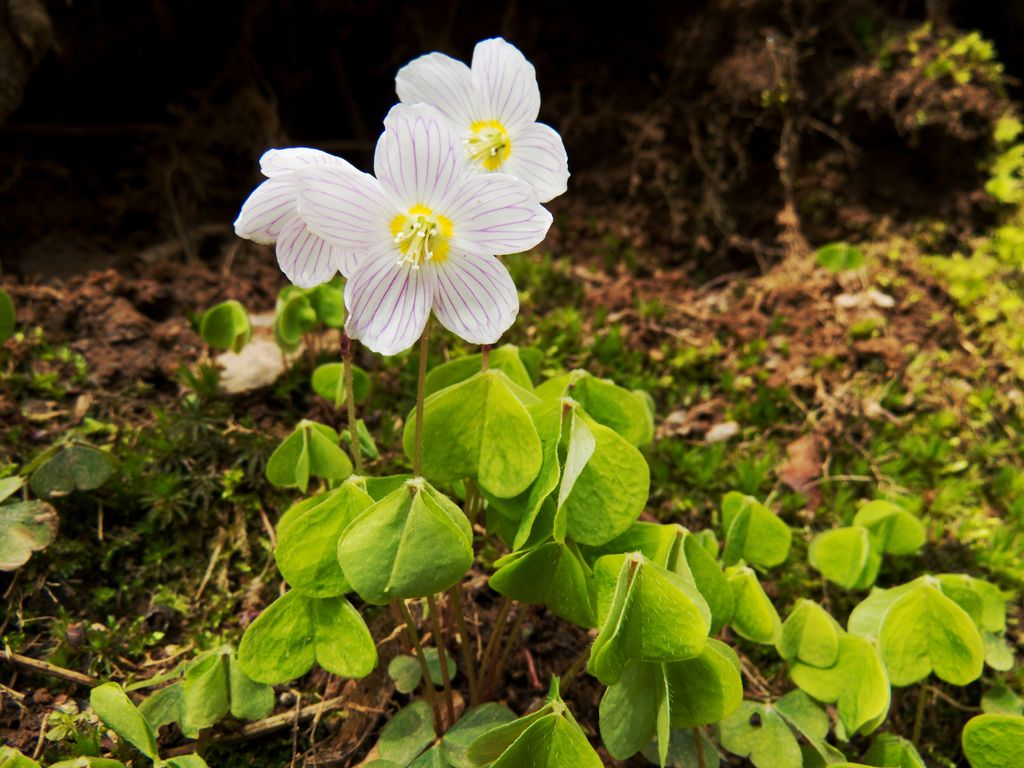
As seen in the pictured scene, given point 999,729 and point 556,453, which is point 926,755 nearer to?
point 999,729

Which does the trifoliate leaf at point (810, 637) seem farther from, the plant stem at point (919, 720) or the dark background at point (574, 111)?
the dark background at point (574, 111)

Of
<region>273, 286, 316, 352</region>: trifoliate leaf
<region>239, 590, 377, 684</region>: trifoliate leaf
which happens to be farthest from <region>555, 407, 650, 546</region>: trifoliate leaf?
<region>273, 286, 316, 352</region>: trifoliate leaf

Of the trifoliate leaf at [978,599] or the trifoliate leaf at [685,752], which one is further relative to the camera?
the trifoliate leaf at [978,599]

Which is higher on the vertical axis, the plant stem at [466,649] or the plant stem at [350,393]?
the plant stem at [350,393]

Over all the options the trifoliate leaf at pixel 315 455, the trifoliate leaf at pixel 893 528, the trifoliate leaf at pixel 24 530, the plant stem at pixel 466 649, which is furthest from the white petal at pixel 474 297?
the trifoliate leaf at pixel 893 528

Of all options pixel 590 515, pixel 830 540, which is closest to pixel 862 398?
pixel 830 540

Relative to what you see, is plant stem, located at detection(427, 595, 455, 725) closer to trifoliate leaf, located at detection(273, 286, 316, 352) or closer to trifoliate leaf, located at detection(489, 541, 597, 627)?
trifoliate leaf, located at detection(489, 541, 597, 627)

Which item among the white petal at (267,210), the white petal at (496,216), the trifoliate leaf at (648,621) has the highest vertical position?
the white petal at (496,216)
